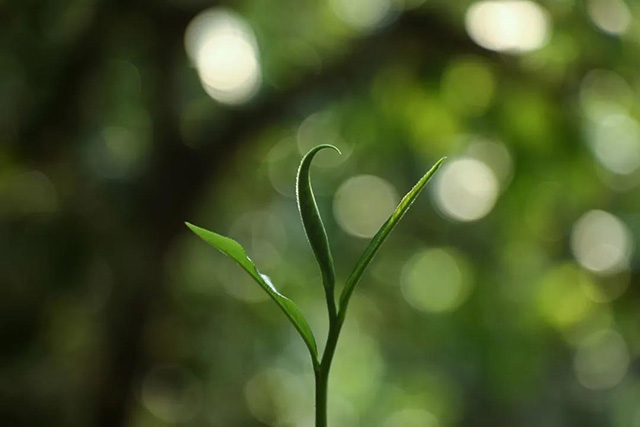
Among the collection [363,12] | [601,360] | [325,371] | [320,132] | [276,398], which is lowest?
[276,398]

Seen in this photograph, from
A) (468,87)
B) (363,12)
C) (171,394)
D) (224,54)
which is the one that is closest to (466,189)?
(468,87)

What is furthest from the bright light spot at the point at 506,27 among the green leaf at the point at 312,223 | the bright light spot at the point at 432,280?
the green leaf at the point at 312,223

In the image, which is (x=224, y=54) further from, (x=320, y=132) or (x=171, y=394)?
(x=171, y=394)

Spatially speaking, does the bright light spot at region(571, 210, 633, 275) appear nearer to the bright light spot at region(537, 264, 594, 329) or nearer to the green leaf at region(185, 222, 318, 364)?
the bright light spot at region(537, 264, 594, 329)

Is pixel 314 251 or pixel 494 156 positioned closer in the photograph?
pixel 314 251

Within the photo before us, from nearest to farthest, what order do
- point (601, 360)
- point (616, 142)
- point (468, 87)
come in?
point (468, 87)
point (616, 142)
point (601, 360)

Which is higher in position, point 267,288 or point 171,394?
point 267,288

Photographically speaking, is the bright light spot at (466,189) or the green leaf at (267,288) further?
the bright light spot at (466,189)

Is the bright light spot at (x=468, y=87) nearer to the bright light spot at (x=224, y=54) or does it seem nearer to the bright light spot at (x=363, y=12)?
the bright light spot at (x=363, y=12)
